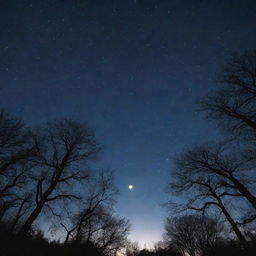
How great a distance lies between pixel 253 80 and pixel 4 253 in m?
16.6

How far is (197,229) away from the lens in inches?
1347

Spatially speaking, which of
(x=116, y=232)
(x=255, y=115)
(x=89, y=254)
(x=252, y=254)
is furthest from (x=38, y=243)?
(x=116, y=232)

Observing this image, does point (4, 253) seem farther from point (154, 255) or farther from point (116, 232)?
point (116, 232)

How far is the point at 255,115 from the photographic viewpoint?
10.8 meters

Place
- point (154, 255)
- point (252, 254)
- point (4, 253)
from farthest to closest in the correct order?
point (154, 255) < point (252, 254) < point (4, 253)

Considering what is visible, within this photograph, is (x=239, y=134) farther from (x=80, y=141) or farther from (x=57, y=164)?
(x=57, y=164)

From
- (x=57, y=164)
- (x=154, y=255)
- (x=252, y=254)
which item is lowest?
(x=252, y=254)

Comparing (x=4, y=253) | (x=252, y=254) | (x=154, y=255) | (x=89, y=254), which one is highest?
(x=154, y=255)

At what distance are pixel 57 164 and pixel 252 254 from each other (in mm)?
14869

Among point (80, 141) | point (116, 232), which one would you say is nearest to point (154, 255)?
point (80, 141)

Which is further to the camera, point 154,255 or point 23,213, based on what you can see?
point 23,213

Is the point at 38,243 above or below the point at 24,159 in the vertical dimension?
below

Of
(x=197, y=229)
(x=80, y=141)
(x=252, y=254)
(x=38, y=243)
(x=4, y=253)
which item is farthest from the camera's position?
(x=197, y=229)

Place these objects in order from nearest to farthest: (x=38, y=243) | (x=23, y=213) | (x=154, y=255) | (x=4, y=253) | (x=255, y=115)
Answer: (x=4, y=253), (x=38, y=243), (x=255, y=115), (x=154, y=255), (x=23, y=213)
